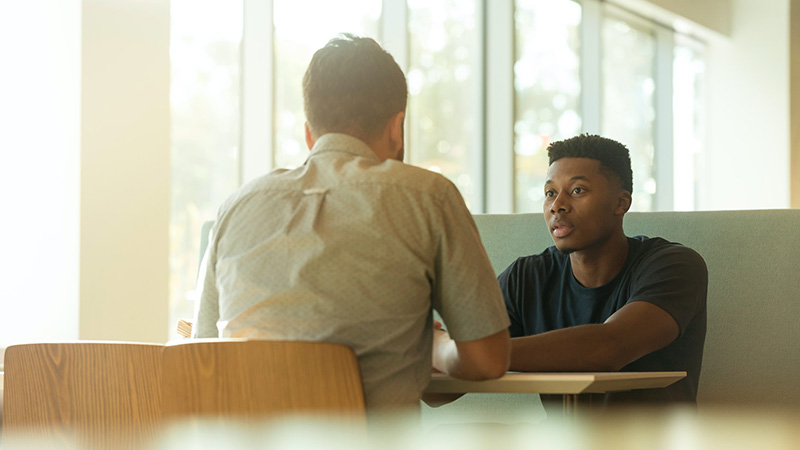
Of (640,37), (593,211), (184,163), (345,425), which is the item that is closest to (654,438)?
(345,425)

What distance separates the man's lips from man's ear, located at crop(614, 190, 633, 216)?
12 cm

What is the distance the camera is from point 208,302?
1277mm

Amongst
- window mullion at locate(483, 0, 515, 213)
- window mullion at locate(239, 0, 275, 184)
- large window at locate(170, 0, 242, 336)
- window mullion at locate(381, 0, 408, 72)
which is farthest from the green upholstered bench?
window mullion at locate(483, 0, 515, 213)

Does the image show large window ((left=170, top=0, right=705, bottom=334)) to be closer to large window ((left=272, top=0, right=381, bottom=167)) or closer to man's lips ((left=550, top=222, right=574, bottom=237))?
large window ((left=272, top=0, right=381, bottom=167))

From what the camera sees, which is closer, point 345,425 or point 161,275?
point 345,425

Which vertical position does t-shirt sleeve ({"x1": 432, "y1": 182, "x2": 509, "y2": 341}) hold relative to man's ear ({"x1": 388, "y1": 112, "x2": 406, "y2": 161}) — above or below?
below

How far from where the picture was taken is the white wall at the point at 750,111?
7.04 metres

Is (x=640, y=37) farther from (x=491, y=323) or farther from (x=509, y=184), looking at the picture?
(x=491, y=323)

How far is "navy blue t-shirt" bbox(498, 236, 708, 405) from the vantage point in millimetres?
1729

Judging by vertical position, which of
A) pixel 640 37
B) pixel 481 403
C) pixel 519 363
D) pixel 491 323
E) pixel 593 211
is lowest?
pixel 481 403

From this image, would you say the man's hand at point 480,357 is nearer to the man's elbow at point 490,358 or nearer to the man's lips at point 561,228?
the man's elbow at point 490,358

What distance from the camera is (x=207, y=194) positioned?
12.8 feet

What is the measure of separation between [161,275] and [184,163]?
0.74 metres

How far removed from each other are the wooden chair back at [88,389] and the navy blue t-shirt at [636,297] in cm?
94
